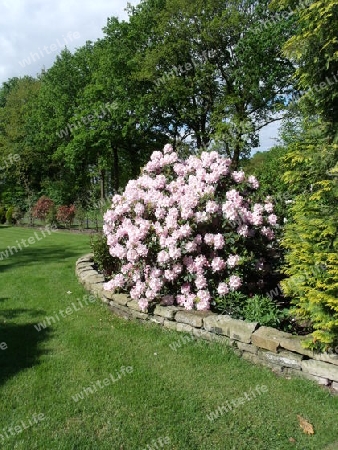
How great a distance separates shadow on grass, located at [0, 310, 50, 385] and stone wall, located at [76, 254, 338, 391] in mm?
1250

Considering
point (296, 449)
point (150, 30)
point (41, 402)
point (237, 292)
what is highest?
point (150, 30)

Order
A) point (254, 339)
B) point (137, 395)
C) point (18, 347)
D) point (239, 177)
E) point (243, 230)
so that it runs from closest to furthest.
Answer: point (137, 395)
point (254, 339)
point (18, 347)
point (243, 230)
point (239, 177)

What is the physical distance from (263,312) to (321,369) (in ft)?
2.89

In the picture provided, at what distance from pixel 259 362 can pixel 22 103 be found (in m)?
34.3

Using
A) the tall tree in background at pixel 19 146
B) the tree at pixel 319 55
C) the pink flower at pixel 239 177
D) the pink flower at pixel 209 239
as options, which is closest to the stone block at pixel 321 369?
the pink flower at pixel 209 239

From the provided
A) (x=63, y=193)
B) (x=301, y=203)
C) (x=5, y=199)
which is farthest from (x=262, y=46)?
(x=5, y=199)

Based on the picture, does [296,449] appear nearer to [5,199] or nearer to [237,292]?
[237,292]

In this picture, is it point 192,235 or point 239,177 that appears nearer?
point 192,235

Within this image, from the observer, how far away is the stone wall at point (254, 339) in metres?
3.23

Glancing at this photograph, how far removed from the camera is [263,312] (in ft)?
13.0

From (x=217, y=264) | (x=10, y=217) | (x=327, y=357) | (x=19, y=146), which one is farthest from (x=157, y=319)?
(x=19, y=146)

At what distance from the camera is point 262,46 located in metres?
15.1

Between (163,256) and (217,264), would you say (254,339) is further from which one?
(163,256)

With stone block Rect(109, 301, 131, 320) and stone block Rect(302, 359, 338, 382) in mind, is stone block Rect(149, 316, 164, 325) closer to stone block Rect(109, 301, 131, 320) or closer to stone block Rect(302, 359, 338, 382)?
stone block Rect(109, 301, 131, 320)
